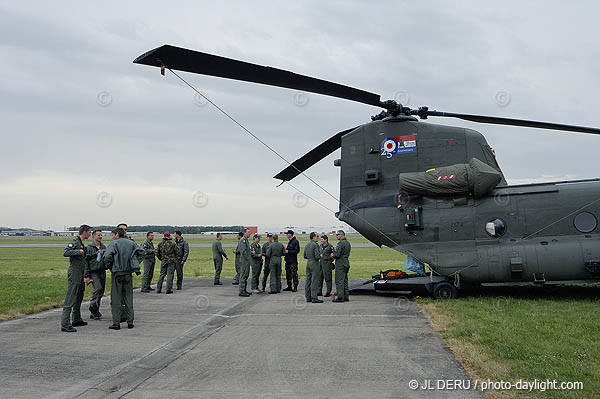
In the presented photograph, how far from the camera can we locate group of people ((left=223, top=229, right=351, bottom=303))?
11758 millimetres

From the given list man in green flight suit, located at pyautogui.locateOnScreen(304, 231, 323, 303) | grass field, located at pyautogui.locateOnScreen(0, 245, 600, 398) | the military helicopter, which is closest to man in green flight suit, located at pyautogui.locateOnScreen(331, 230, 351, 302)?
man in green flight suit, located at pyautogui.locateOnScreen(304, 231, 323, 303)

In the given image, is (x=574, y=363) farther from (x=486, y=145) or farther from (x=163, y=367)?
(x=486, y=145)

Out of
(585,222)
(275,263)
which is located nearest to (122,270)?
(275,263)

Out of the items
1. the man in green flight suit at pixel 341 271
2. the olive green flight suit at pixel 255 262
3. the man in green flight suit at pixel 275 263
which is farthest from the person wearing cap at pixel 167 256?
the man in green flight suit at pixel 341 271

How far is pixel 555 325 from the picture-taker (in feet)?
26.1

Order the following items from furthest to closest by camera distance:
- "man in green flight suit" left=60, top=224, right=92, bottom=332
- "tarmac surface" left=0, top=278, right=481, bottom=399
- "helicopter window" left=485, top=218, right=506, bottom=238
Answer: "helicopter window" left=485, top=218, right=506, bottom=238 → "man in green flight suit" left=60, top=224, right=92, bottom=332 → "tarmac surface" left=0, top=278, right=481, bottom=399

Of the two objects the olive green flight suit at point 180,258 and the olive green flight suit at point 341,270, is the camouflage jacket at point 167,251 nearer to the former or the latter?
Answer: the olive green flight suit at point 180,258

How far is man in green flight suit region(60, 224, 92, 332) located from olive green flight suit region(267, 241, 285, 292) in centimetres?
634

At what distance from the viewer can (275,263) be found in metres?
14.2

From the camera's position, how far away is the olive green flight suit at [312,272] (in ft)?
38.6

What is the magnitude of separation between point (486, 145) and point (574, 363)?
23.7 ft

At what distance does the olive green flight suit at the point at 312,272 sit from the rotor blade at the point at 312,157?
2.16 meters

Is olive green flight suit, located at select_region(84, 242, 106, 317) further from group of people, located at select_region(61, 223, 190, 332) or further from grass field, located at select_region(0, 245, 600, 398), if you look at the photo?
grass field, located at select_region(0, 245, 600, 398)

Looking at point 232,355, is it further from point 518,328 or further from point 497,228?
point 497,228
